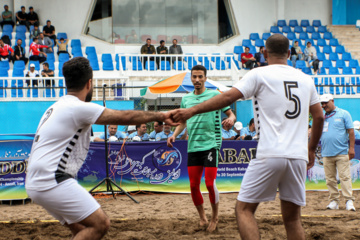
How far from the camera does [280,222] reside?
6.74 m

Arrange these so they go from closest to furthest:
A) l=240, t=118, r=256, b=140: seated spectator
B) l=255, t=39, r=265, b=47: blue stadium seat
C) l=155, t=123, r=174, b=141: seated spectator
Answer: l=155, t=123, r=174, b=141: seated spectator → l=240, t=118, r=256, b=140: seated spectator → l=255, t=39, r=265, b=47: blue stadium seat

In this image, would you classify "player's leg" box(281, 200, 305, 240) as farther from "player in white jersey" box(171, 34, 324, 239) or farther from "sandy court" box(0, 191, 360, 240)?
"sandy court" box(0, 191, 360, 240)

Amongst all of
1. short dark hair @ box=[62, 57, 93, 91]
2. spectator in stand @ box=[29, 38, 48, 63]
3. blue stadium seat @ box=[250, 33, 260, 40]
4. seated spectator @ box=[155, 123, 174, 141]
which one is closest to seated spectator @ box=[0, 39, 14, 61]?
spectator in stand @ box=[29, 38, 48, 63]

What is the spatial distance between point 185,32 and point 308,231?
2028 centimetres

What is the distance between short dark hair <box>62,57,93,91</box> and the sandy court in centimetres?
263

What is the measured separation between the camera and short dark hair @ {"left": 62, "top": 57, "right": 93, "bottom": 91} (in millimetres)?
3963

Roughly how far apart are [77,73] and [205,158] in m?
2.81

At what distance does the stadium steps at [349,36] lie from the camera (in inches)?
1019

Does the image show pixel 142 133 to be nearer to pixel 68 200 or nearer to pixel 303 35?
pixel 68 200

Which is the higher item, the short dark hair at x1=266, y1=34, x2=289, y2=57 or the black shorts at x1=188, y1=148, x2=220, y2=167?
the short dark hair at x1=266, y1=34, x2=289, y2=57

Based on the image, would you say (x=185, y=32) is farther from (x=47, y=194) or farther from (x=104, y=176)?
(x=47, y=194)

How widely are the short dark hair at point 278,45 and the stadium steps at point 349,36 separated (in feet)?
73.5

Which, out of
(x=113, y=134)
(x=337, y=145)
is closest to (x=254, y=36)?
(x=113, y=134)

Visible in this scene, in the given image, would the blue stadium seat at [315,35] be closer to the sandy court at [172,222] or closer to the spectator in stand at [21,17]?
the spectator in stand at [21,17]
